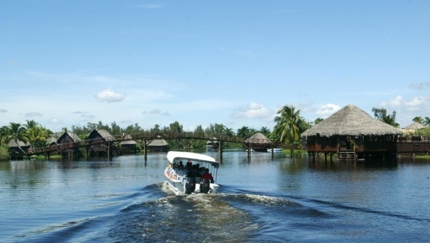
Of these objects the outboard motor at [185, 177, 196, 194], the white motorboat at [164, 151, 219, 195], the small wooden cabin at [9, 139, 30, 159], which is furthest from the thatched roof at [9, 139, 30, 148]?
the outboard motor at [185, 177, 196, 194]

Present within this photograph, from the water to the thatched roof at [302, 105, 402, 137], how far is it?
18.9 meters

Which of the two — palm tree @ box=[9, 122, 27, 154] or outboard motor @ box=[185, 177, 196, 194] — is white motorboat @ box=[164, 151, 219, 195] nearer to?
outboard motor @ box=[185, 177, 196, 194]

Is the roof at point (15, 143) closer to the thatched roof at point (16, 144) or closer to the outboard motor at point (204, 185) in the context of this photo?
the thatched roof at point (16, 144)

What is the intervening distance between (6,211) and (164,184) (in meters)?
13.3

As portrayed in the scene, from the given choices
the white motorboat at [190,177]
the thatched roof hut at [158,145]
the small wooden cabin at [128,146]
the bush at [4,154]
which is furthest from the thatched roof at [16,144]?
the white motorboat at [190,177]

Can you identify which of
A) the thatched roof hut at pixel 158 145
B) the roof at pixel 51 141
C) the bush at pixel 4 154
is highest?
the roof at pixel 51 141

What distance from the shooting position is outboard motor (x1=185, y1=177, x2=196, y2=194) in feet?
88.8

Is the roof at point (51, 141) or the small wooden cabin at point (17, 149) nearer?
the small wooden cabin at point (17, 149)

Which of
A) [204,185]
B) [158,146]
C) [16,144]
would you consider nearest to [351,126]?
[204,185]

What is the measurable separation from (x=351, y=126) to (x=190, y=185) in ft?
103

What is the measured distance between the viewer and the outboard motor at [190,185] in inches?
1065

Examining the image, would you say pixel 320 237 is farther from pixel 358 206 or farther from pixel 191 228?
pixel 358 206

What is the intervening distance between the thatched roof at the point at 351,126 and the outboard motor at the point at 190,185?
29788mm

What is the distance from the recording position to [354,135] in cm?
5278
